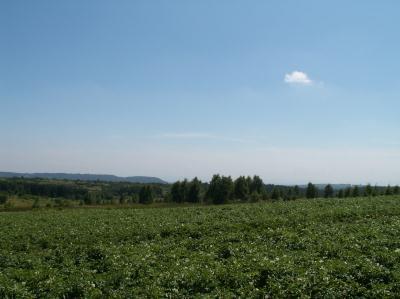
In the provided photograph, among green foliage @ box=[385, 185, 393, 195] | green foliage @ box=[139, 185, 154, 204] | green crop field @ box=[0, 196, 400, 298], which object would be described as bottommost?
green foliage @ box=[139, 185, 154, 204]

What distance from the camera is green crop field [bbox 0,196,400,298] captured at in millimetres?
14836

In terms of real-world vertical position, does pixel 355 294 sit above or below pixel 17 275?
above

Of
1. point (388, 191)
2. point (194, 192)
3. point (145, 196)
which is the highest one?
point (388, 191)

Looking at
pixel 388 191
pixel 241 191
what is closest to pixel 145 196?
pixel 241 191

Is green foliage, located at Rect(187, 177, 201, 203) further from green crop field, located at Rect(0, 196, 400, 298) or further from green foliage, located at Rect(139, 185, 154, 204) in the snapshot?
green crop field, located at Rect(0, 196, 400, 298)

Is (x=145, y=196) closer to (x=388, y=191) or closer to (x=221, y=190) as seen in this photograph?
(x=221, y=190)


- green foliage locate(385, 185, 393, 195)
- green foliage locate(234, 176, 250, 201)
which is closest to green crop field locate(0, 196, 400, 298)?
green foliage locate(385, 185, 393, 195)

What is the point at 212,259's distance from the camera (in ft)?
62.3

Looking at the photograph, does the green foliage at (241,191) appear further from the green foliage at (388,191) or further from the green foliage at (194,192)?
the green foliage at (388,191)

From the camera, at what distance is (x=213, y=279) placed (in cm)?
1580

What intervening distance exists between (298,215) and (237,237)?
929 centimetres

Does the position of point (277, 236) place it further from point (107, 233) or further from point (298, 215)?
point (107, 233)

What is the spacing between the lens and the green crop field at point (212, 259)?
14.8m

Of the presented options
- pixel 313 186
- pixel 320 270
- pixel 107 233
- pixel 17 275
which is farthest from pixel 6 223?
pixel 313 186
